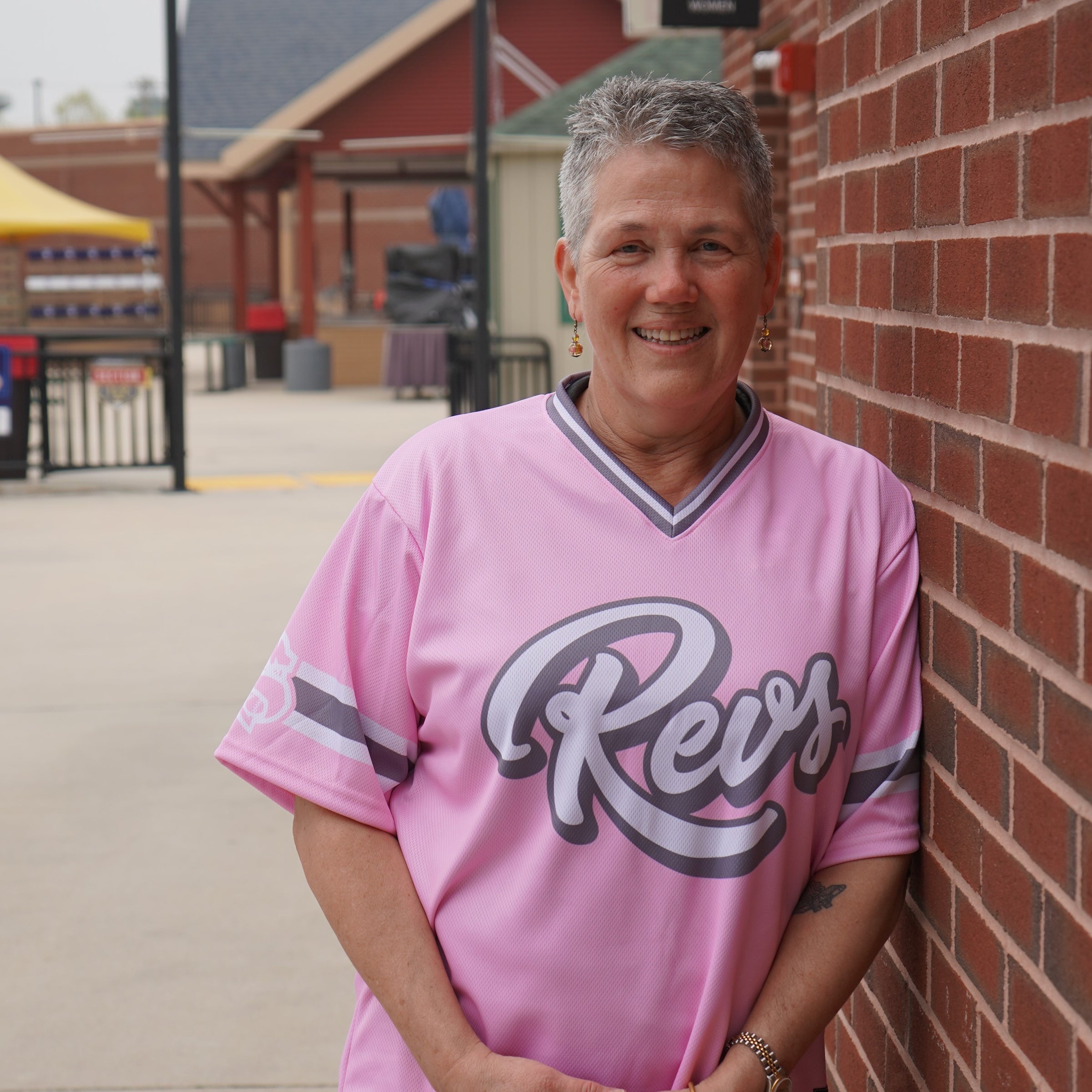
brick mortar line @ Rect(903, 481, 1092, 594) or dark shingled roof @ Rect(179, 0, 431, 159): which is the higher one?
dark shingled roof @ Rect(179, 0, 431, 159)

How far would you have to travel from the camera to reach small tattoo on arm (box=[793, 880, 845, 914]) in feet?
6.10

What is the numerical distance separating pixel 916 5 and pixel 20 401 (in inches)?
441

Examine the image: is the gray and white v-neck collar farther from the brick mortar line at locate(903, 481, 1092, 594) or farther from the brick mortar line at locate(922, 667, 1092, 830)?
the brick mortar line at locate(922, 667, 1092, 830)

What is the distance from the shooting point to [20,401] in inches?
476

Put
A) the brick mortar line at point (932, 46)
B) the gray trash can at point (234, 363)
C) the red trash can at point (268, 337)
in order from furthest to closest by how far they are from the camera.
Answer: the red trash can at point (268, 337) → the gray trash can at point (234, 363) → the brick mortar line at point (932, 46)

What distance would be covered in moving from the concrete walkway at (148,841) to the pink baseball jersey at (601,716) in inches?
67.3

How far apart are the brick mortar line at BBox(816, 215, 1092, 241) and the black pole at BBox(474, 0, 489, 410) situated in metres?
10.4

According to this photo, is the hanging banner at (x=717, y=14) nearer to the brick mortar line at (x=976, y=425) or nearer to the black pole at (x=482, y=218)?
the brick mortar line at (x=976, y=425)

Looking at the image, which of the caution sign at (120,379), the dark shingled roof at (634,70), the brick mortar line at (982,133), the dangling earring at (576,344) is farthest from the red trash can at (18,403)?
the brick mortar line at (982,133)

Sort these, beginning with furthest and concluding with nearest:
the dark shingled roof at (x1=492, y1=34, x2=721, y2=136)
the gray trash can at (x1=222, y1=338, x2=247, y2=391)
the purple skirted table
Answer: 1. the gray trash can at (x1=222, y1=338, x2=247, y2=391)
2. the purple skirted table
3. the dark shingled roof at (x1=492, y1=34, x2=721, y2=136)

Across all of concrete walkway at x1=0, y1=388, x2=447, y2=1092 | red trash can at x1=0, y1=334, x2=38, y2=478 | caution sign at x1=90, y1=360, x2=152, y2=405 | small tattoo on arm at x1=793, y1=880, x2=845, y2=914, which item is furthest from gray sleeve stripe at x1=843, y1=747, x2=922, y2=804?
caution sign at x1=90, y1=360, x2=152, y2=405

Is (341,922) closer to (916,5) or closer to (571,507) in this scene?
(571,507)

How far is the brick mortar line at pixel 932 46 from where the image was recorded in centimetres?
145

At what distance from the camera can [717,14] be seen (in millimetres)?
6559
